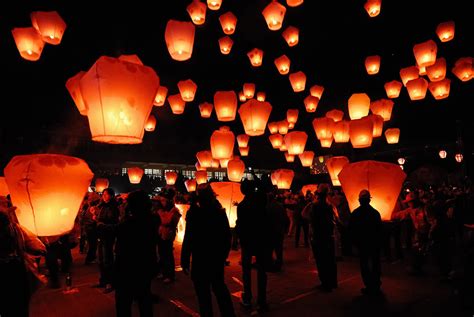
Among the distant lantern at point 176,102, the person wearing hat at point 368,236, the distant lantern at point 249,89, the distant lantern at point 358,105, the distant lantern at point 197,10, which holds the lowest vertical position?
the person wearing hat at point 368,236

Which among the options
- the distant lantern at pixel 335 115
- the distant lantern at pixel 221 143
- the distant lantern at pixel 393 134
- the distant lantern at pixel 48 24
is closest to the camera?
the distant lantern at pixel 48 24

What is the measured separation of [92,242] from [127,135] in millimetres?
4599

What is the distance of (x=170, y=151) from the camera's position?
26859mm

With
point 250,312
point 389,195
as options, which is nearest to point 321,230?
point 389,195

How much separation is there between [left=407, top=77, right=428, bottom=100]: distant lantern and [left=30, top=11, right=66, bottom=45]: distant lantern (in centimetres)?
929

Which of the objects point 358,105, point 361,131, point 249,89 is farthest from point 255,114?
point 249,89

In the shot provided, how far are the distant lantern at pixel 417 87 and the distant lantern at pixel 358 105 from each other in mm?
1421

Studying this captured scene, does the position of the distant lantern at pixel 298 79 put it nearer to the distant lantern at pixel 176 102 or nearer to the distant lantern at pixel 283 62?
the distant lantern at pixel 283 62

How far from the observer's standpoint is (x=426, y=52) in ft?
30.6

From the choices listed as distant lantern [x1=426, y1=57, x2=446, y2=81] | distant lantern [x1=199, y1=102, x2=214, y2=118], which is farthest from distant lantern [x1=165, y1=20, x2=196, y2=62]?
distant lantern [x1=426, y1=57, x2=446, y2=81]

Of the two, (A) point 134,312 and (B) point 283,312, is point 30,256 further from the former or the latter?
(B) point 283,312

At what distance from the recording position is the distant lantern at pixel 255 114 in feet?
28.2

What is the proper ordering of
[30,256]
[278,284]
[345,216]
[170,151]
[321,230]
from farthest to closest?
[170,151] < [345,216] < [278,284] < [321,230] < [30,256]

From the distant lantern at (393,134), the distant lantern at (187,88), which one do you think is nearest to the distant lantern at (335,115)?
the distant lantern at (393,134)
